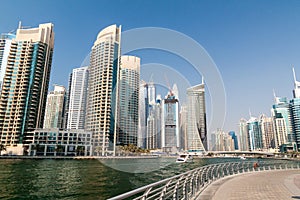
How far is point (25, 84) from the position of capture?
103 metres

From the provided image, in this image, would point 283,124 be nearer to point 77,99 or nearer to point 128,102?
point 128,102

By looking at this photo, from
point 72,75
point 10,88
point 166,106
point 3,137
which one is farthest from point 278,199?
point 72,75

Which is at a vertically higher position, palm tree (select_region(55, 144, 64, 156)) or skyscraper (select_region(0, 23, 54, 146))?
skyscraper (select_region(0, 23, 54, 146))

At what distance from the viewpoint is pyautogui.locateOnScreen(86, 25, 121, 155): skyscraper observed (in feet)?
372

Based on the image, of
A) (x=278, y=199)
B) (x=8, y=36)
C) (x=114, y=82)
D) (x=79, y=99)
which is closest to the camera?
(x=278, y=199)

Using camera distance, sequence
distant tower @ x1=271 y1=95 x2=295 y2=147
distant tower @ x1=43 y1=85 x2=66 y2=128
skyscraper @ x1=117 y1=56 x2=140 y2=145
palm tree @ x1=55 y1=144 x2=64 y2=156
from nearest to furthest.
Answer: palm tree @ x1=55 y1=144 x2=64 y2=156
skyscraper @ x1=117 y1=56 x2=140 y2=145
distant tower @ x1=271 y1=95 x2=295 y2=147
distant tower @ x1=43 y1=85 x2=66 y2=128

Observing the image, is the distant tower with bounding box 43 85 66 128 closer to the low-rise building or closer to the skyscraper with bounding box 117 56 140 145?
the skyscraper with bounding box 117 56 140 145

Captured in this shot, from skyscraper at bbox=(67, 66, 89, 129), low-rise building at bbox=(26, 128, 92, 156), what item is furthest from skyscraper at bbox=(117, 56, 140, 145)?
skyscraper at bbox=(67, 66, 89, 129)

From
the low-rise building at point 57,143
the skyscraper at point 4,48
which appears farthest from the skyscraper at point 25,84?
the skyscraper at point 4,48

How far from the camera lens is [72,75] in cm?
19250

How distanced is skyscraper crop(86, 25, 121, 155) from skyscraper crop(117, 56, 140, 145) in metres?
4.54

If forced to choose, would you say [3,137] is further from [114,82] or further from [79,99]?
[79,99]

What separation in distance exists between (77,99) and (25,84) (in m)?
78.1

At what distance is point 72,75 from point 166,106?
12352cm
